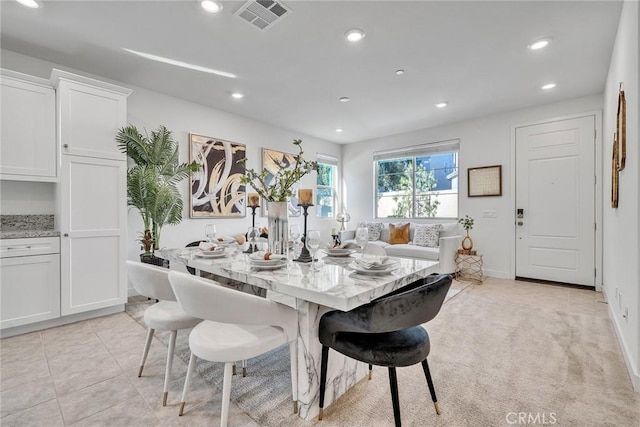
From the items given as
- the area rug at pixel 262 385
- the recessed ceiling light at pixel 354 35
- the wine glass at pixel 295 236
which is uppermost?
the recessed ceiling light at pixel 354 35

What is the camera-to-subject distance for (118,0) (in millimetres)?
2158

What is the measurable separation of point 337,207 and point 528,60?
14.5 ft

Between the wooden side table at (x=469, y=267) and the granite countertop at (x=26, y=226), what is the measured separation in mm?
5071

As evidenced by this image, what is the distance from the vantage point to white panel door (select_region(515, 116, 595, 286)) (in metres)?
4.00

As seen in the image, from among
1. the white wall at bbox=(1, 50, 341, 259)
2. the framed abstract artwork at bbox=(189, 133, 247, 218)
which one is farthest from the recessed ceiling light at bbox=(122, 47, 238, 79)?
the framed abstract artwork at bbox=(189, 133, 247, 218)

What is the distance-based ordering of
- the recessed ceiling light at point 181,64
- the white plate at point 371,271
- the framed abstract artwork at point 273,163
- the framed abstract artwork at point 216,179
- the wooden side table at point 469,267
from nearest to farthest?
the white plate at point 371,271 → the recessed ceiling light at point 181,64 → the framed abstract artwork at point 216,179 → the wooden side table at point 469,267 → the framed abstract artwork at point 273,163

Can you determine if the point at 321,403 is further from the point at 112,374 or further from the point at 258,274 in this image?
the point at 112,374

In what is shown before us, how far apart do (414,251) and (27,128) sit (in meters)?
4.81

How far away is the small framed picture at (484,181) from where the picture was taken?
184 inches


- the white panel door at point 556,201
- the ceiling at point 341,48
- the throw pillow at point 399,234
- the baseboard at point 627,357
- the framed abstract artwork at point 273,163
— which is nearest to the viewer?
the baseboard at point 627,357

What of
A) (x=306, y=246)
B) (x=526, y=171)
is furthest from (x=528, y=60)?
(x=306, y=246)

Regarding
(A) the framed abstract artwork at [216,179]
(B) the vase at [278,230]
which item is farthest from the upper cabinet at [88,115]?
(B) the vase at [278,230]

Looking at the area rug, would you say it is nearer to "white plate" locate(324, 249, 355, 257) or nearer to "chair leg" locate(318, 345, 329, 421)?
"chair leg" locate(318, 345, 329, 421)

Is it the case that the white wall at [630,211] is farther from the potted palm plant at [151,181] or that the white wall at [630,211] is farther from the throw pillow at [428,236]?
the potted palm plant at [151,181]
